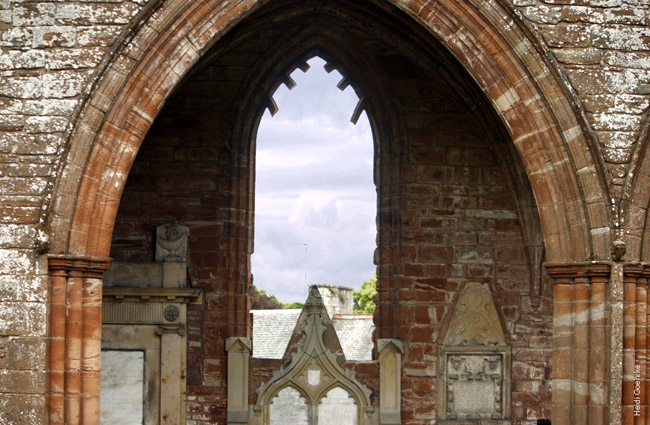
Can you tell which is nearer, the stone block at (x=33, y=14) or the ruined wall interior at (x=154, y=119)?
the ruined wall interior at (x=154, y=119)

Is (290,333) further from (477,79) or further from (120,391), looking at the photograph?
(477,79)

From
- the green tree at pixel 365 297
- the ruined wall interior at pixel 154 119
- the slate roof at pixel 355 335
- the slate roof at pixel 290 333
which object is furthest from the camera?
the green tree at pixel 365 297

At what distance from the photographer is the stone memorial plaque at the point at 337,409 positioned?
10.6 metres

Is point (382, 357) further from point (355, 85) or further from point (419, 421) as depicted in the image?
point (355, 85)

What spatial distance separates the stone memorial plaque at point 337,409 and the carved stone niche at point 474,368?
92cm

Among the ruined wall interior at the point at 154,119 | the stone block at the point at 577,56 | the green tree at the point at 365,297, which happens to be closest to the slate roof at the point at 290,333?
the ruined wall interior at the point at 154,119

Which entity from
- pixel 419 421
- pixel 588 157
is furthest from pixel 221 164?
pixel 588 157

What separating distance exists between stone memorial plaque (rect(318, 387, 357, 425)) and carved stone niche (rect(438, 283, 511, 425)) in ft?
3.01

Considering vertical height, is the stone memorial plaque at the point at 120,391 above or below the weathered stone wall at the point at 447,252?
below

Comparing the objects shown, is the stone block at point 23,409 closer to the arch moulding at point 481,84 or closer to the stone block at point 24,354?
the stone block at point 24,354

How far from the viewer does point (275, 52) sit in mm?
10836

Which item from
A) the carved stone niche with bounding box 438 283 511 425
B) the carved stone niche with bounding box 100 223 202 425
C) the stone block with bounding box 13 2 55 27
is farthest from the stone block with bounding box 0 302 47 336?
the carved stone niche with bounding box 438 283 511 425

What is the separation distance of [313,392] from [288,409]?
1.03 ft

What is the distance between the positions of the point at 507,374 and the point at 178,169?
4.04 meters
